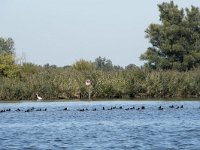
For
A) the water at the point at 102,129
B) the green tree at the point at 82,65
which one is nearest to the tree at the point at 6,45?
the green tree at the point at 82,65

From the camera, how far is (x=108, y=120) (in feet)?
146

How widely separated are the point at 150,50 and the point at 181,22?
675cm

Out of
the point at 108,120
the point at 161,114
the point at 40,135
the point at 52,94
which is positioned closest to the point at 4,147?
the point at 40,135

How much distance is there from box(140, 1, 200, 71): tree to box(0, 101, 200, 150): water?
131 ft

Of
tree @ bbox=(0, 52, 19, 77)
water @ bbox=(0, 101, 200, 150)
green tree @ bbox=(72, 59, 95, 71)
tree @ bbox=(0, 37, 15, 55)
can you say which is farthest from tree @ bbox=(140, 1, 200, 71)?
tree @ bbox=(0, 37, 15, 55)

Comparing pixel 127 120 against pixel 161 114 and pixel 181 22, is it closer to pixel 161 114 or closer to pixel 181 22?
pixel 161 114

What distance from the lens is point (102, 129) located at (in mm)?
37688

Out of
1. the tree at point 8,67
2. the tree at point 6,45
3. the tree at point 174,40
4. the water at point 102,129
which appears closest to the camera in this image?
the water at point 102,129

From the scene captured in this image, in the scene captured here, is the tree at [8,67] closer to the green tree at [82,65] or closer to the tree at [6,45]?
the green tree at [82,65]

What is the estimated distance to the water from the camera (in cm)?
3003

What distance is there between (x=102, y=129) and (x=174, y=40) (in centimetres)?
6193

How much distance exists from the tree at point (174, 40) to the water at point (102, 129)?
39.9m

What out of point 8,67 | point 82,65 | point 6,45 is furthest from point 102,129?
point 6,45

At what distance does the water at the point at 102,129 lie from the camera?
30.0 meters
